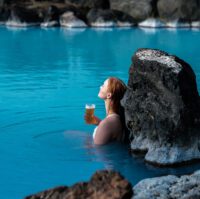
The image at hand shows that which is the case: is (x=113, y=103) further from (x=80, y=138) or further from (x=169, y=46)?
(x=169, y=46)

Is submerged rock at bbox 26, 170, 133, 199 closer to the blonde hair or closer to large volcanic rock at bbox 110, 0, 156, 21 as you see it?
the blonde hair

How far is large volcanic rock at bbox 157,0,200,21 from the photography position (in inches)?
1025

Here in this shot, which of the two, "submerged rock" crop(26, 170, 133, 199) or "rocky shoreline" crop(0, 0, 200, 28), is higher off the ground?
"submerged rock" crop(26, 170, 133, 199)

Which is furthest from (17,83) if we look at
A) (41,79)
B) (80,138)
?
(80,138)

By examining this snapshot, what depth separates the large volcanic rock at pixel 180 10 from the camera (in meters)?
26.0

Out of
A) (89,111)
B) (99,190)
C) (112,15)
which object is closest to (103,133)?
(89,111)

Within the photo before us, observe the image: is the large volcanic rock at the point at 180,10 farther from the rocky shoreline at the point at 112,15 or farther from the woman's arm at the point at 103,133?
the woman's arm at the point at 103,133

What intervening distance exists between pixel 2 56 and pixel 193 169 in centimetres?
1079

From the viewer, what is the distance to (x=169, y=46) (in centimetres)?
1808

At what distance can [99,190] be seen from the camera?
10.7ft

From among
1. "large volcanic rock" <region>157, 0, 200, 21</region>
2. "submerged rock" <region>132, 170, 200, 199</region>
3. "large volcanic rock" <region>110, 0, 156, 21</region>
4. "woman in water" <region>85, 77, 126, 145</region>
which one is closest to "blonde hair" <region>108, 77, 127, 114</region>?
"woman in water" <region>85, 77, 126, 145</region>

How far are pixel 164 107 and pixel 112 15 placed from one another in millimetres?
20730

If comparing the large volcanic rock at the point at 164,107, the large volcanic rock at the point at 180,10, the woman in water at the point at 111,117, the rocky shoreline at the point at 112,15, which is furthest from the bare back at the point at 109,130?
the large volcanic rock at the point at 180,10

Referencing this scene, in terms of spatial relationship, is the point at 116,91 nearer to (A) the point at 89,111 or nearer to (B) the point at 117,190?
(A) the point at 89,111
